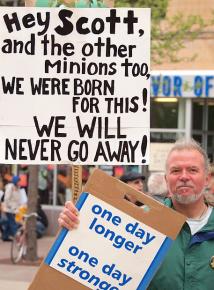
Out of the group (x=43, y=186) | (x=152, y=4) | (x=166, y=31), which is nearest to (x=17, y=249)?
(x=43, y=186)

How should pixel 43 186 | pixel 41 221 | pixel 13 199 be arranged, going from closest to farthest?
pixel 13 199, pixel 41 221, pixel 43 186

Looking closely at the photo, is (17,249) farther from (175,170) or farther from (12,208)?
(175,170)

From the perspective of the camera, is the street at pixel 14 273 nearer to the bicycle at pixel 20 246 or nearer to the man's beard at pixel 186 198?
the bicycle at pixel 20 246

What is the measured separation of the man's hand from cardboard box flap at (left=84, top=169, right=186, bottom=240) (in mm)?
111

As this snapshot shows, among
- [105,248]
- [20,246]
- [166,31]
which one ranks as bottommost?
[20,246]

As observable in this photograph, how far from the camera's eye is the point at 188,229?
11.5ft

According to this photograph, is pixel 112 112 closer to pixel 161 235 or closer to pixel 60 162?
pixel 60 162

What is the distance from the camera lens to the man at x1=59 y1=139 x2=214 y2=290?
343cm

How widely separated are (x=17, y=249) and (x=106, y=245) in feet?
36.1

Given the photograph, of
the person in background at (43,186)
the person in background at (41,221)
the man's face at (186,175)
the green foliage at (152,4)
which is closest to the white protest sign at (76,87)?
the man's face at (186,175)

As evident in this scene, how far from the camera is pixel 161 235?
3.49 meters

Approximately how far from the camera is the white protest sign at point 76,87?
4.29 meters

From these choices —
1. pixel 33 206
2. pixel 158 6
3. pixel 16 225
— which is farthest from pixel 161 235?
pixel 16 225

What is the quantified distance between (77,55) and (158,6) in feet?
39.2
